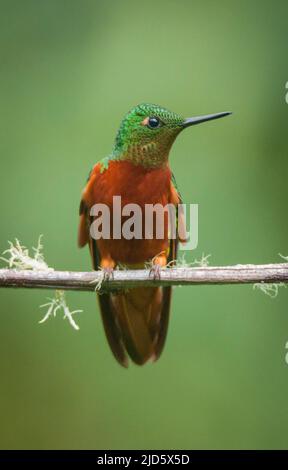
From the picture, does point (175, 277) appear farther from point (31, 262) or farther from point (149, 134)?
point (149, 134)

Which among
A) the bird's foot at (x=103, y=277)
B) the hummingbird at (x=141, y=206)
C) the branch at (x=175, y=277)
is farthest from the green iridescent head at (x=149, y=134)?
the branch at (x=175, y=277)

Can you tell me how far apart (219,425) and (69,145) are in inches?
74.9

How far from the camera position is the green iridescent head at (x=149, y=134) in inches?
126

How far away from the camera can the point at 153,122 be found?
324cm

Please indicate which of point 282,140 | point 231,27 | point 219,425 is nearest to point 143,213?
point 282,140

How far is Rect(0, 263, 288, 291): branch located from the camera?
2.43m

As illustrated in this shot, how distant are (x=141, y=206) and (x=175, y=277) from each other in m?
0.67

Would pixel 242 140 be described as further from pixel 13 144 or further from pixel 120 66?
pixel 13 144

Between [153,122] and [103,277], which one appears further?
[153,122]

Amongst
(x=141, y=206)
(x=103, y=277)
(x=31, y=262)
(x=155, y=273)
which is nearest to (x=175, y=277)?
(x=155, y=273)

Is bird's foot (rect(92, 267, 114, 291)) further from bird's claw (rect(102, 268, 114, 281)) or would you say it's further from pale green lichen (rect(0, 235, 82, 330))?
pale green lichen (rect(0, 235, 82, 330))

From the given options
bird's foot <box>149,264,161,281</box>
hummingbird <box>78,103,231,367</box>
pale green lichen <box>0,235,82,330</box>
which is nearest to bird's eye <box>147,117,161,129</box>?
hummingbird <box>78,103,231,367</box>

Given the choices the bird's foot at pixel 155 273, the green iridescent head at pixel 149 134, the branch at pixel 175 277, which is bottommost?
the branch at pixel 175 277

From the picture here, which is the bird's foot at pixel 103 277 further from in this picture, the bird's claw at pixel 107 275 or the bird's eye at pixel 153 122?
the bird's eye at pixel 153 122
